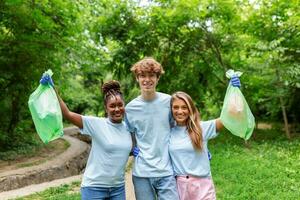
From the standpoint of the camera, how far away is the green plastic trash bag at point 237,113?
3.40 metres

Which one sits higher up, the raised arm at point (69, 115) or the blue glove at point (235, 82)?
the blue glove at point (235, 82)

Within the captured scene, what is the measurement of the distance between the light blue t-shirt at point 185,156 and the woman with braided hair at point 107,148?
1.23 ft

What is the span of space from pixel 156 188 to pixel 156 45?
9.63 meters

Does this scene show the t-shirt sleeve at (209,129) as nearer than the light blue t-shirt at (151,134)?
No

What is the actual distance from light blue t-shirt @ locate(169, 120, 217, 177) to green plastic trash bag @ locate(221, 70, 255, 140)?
273 mm

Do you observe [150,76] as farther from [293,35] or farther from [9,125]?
[9,125]

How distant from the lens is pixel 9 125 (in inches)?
494

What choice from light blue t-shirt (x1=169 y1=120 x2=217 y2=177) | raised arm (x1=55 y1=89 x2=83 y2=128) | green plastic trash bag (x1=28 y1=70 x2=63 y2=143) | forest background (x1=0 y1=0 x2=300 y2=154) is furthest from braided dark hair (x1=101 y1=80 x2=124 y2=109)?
forest background (x1=0 y1=0 x2=300 y2=154)

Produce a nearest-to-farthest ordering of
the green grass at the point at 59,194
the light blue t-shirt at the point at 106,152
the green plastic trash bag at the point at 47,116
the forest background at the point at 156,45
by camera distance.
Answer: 1. the green plastic trash bag at the point at 47,116
2. the light blue t-shirt at the point at 106,152
3. the green grass at the point at 59,194
4. the forest background at the point at 156,45

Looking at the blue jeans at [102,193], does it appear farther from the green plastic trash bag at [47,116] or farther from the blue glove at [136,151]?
the green plastic trash bag at [47,116]

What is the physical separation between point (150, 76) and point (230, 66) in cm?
929

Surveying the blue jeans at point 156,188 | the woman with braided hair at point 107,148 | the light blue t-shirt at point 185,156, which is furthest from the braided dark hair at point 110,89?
the blue jeans at point 156,188

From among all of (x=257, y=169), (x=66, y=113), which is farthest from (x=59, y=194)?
(x=66, y=113)

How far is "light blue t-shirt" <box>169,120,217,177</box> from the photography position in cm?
348
